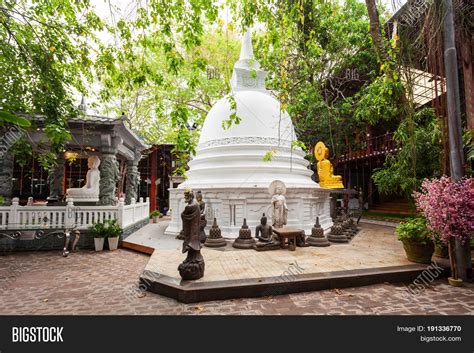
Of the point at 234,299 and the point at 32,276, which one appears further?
the point at 32,276

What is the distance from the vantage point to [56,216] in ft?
28.0

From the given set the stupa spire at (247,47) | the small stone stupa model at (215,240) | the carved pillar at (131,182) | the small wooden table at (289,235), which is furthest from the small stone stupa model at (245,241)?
the stupa spire at (247,47)

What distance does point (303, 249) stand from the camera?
24.3ft

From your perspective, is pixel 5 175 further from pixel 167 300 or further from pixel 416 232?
pixel 416 232

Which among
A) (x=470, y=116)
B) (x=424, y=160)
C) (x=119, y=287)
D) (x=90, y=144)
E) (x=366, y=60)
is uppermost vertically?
(x=366, y=60)

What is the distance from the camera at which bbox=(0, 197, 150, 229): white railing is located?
320 inches

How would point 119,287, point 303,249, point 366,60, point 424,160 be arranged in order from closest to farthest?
point 119,287 → point 303,249 → point 424,160 → point 366,60

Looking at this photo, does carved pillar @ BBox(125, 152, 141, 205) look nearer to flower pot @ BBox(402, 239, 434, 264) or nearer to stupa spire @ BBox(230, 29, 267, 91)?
stupa spire @ BBox(230, 29, 267, 91)

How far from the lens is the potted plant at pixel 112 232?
27.6 ft

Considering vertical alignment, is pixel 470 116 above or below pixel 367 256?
above

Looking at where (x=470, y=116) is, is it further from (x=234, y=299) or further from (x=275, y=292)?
(x=234, y=299)

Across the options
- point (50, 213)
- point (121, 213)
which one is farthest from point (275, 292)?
point (50, 213)

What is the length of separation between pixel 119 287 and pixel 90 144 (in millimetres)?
6339

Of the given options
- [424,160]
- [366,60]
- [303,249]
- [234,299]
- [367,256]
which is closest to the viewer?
[234,299]
